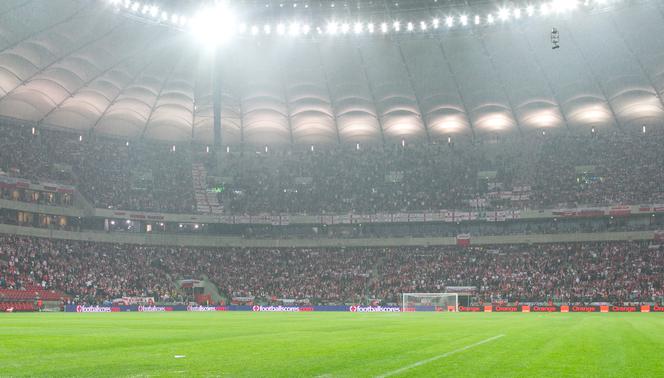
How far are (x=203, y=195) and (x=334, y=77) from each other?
69.5ft

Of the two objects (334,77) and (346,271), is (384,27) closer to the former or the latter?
(334,77)

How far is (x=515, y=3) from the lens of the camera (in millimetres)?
57188

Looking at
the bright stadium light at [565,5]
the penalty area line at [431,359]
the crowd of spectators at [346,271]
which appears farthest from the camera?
the crowd of spectators at [346,271]

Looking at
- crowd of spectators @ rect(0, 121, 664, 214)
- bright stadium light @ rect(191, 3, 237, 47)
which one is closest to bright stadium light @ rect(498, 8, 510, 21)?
bright stadium light @ rect(191, 3, 237, 47)

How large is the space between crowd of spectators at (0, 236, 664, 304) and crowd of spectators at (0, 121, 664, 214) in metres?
5.31

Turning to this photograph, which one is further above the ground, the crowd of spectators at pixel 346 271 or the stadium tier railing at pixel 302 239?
the stadium tier railing at pixel 302 239

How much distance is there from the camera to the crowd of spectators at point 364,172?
7019 cm

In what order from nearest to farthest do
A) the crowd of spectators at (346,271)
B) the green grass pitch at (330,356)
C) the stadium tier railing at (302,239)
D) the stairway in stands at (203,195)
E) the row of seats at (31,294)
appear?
→ the green grass pitch at (330,356)
the row of seats at (31,294)
the crowd of spectators at (346,271)
the stadium tier railing at (302,239)
the stairway in stands at (203,195)

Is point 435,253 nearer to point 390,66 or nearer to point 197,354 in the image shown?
point 390,66

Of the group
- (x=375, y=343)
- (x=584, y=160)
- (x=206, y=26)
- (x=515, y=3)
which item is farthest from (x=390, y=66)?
(x=375, y=343)

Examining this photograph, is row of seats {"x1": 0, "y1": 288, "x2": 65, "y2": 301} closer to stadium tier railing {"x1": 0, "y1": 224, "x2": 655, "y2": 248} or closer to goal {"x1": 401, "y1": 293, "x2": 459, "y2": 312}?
stadium tier railing {"x1": 0, "y1": 224, "x2": 655, "y2": 248}

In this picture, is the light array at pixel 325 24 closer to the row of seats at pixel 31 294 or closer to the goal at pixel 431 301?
the row of seats at pixel 31 294

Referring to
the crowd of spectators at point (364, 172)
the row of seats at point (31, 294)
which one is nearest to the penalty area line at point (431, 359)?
the row of seats at point (31, 294)

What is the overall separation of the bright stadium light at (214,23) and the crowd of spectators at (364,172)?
22882 millimetres
